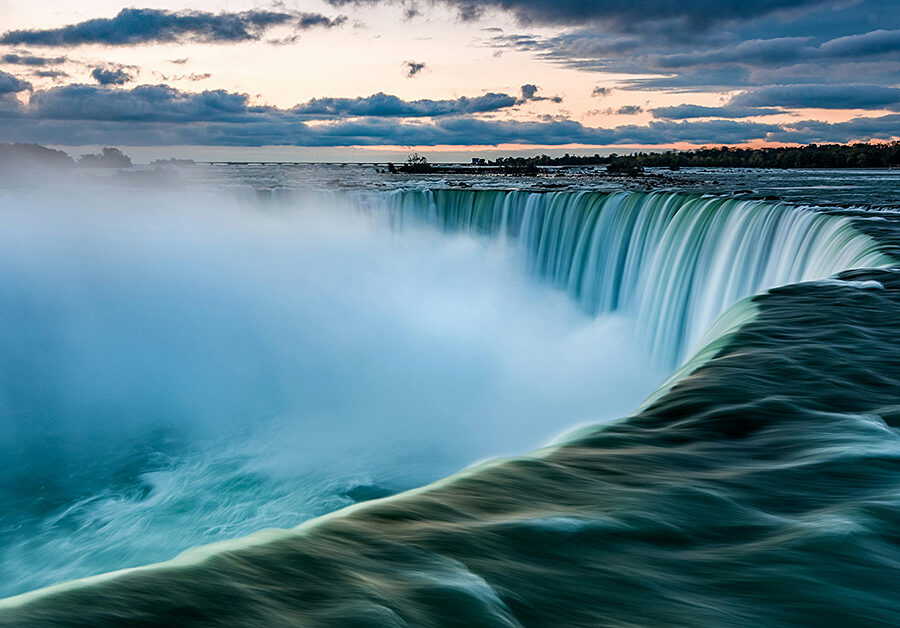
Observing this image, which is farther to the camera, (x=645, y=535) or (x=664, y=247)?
(x=664, y=247)

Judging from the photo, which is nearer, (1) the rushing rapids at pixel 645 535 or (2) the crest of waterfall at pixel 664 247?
(1) the rushing rapids at pixel 645 535

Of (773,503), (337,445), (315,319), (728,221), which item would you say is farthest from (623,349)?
(773,503)

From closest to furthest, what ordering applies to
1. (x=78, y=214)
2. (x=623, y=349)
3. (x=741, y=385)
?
(x=741, y=385), (x=623, y=349), (x=78, y=214)

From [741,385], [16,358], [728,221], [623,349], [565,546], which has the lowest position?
[16,358]

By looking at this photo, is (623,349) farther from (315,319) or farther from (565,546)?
(565,546)

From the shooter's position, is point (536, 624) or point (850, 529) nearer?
point (536, 624)
